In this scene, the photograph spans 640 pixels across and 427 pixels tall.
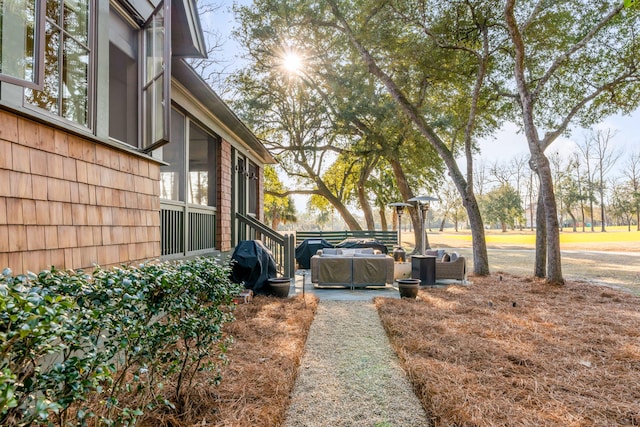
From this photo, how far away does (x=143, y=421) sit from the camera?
87.4 inches

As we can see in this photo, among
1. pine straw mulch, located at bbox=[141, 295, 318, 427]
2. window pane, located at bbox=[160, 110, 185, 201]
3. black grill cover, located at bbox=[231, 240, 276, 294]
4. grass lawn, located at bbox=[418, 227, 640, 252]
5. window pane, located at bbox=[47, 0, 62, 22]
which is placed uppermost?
window pane, located at bbox=[47, 0, 62, 22]

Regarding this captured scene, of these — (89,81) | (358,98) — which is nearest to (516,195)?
(358,98)

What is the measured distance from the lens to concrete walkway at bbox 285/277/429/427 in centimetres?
252

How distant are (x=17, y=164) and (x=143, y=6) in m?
2.48

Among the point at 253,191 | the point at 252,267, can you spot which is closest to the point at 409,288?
the point at 252,267

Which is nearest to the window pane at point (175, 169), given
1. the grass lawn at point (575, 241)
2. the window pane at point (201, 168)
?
the window pane at point (201, 168)

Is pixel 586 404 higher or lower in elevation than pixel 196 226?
lower

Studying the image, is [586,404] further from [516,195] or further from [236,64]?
[516,195]

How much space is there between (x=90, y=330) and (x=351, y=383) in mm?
2188

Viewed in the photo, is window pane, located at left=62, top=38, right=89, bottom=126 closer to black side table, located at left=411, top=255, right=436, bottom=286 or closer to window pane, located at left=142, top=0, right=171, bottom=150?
window pane, located at left=142, top=0, right=171, bottom=150

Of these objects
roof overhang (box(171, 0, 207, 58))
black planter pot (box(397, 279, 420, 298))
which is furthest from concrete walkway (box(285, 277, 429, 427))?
roof overhang (box(171, 0, 207, 58))

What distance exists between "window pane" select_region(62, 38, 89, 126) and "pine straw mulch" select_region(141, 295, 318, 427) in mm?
2260

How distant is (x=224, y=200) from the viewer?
23.8 ft

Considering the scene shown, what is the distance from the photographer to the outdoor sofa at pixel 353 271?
7970mm
